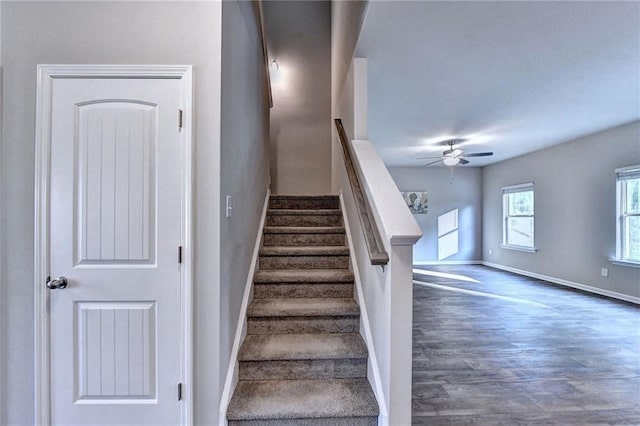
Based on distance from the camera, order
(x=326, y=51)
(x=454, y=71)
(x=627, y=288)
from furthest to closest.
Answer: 1. (x=326, y=51)
2. (x=627, y=288)
3. (x=454, y=71)

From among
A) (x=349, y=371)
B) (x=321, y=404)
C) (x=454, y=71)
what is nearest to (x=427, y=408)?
(x=349, y=371)

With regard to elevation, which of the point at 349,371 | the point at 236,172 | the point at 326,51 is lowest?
the point at 349,371

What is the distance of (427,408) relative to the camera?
2.01 m

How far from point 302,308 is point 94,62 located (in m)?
1.91

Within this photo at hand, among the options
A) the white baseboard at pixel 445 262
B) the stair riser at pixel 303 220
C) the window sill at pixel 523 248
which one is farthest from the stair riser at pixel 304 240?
the window sill at pixel 523 248

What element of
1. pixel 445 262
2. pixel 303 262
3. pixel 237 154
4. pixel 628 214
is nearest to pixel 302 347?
pixel 303 262

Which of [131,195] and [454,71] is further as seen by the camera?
[454,71]

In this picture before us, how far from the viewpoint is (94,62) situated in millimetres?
1615

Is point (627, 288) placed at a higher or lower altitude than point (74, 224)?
lower

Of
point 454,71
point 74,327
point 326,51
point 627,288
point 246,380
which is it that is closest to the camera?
point 74,327

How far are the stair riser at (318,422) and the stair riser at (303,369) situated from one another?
29 cm

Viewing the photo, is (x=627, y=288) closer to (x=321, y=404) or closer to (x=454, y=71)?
(x=454, y=71)

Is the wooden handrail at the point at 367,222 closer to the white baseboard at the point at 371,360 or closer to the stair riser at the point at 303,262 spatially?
the white baseboard at the point at 371,360

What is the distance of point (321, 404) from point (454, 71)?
2.96 m
